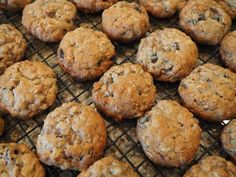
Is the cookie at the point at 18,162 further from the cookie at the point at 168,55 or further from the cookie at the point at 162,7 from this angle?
the cookie at the point at 162,7

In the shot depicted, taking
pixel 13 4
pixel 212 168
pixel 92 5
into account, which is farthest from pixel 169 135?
pixel 13 4

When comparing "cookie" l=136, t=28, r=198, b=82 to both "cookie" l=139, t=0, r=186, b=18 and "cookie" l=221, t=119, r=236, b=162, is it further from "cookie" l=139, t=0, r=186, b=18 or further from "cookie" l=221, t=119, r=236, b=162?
"cookie" l=221, t=119, r=236, b=162

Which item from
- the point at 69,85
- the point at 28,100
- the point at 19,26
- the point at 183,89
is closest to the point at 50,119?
the point at 28,100

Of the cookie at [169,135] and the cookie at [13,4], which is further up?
the cookie at [13,4]

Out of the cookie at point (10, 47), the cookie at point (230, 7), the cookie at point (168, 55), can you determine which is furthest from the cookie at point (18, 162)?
the cookie at point (230, 7)

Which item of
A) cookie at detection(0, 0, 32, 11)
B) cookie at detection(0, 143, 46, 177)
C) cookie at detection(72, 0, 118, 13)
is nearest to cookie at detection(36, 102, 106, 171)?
cookie at detection(0, 143, 46, 177)

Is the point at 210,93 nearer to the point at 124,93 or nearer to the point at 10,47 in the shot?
the point at 124,93
